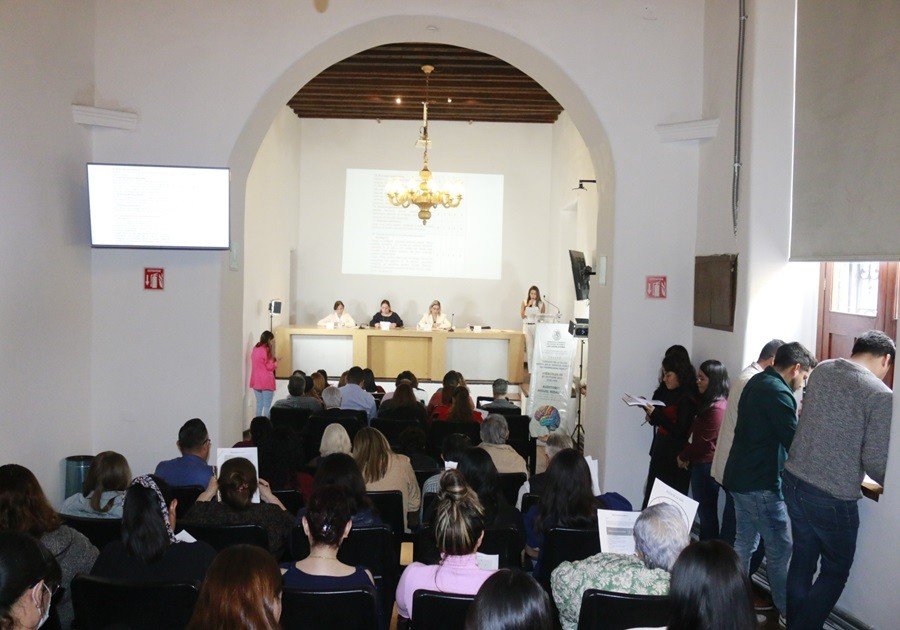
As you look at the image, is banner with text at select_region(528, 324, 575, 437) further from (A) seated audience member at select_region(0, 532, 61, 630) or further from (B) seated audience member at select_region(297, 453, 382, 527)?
(A) seated audience member at select_region(0, 532, 61, 630)

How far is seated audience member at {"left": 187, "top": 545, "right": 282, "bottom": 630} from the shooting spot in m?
1.87

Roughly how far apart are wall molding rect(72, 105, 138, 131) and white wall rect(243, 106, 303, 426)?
4186 millimetres

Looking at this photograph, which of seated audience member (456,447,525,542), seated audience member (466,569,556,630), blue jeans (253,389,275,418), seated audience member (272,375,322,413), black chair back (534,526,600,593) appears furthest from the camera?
blue jeans (253,389,275,418)

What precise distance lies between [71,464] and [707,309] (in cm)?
425

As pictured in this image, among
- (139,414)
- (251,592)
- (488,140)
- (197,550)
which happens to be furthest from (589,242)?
(251,592)

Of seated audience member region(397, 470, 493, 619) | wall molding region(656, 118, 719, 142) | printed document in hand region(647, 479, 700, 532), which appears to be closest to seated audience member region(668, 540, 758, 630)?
seated audience member region(397, 470, 493, 619)

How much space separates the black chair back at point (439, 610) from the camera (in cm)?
232

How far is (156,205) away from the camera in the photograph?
5.40 m

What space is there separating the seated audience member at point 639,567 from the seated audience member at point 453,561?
0.27 m

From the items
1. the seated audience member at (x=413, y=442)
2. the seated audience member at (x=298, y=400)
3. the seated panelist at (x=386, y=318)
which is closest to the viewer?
the seated audience member at (x=413, y=442)

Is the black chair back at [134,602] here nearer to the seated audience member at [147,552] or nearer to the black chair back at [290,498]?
the seated audience member at [147,552]

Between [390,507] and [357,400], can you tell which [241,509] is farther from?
[357,400]

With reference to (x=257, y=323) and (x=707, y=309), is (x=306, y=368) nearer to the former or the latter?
(x=257, y=323)

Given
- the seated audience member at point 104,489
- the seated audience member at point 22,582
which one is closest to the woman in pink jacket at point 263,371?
the seated audience member at point 104,489
